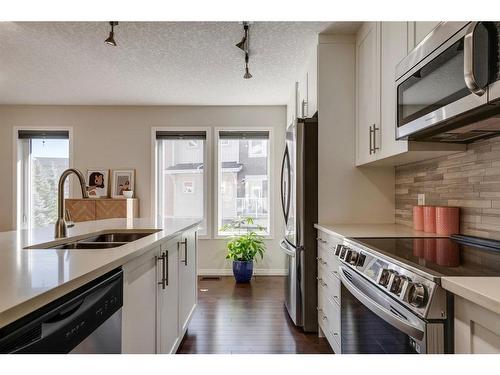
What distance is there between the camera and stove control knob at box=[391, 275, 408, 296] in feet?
3.51

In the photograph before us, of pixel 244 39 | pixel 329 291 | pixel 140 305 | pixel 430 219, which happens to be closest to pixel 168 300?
pixel 140 305

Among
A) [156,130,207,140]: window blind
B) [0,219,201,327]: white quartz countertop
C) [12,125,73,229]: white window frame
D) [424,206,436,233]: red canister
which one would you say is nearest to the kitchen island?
[0,219,201,327]: white quartz countertop

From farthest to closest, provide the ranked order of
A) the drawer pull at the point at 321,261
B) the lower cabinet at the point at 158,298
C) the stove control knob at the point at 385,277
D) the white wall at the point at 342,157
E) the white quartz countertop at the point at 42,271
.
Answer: the white wall at the point at 342,157 < the drawer pull at the point at 321,261 < the lower cabinet at the point at 158,298 < the stove control knob at the point at 385,277 < the white quartz countertop at the point at 42,271

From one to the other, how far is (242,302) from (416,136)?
242 centimetres

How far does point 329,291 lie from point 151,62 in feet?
8.65

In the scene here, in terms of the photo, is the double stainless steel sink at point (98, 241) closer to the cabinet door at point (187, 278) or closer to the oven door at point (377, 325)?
the cabinet door at point (187, 278)

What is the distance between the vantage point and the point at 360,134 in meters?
2.60

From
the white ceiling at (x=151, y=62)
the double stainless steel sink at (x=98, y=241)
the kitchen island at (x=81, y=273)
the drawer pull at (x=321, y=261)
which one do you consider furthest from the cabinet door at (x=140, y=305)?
the white ceiling at (x=151, y=62)

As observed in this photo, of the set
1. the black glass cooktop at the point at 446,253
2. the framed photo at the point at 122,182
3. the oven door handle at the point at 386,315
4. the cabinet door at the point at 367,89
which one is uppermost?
the cabinet door at the point at 367,89

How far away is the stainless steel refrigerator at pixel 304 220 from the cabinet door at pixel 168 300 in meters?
1.01

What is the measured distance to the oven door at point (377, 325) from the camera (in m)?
0.94

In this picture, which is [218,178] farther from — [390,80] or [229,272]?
[390,80]

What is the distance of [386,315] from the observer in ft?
3.76
